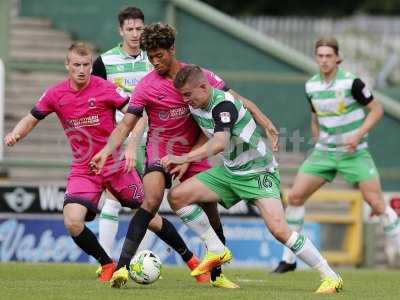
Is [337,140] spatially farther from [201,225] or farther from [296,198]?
[201,225]

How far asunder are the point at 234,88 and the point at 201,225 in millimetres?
5986

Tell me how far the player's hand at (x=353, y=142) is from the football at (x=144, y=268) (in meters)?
3.30

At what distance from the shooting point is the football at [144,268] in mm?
10117

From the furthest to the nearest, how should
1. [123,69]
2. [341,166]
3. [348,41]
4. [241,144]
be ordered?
[348,41]
[341,166]
[123,69]
[241,144]

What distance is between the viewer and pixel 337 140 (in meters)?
13.0

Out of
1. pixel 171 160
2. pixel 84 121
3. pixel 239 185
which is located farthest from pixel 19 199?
pixel 171 160

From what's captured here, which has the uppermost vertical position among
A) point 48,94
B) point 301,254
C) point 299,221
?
point 48,94

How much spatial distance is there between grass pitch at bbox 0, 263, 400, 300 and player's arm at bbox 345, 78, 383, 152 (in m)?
1.29

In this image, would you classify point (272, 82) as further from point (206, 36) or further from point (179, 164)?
point (179, 164)

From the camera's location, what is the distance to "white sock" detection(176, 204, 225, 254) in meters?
10.4

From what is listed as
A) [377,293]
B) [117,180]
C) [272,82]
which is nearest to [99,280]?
[117,180]

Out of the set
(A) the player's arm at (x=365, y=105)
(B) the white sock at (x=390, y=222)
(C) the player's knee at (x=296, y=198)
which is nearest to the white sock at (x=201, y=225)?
(C) the player's knee at (x=296, y=198)

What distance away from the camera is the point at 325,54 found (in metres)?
12.8

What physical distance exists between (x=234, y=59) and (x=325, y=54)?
427cm
